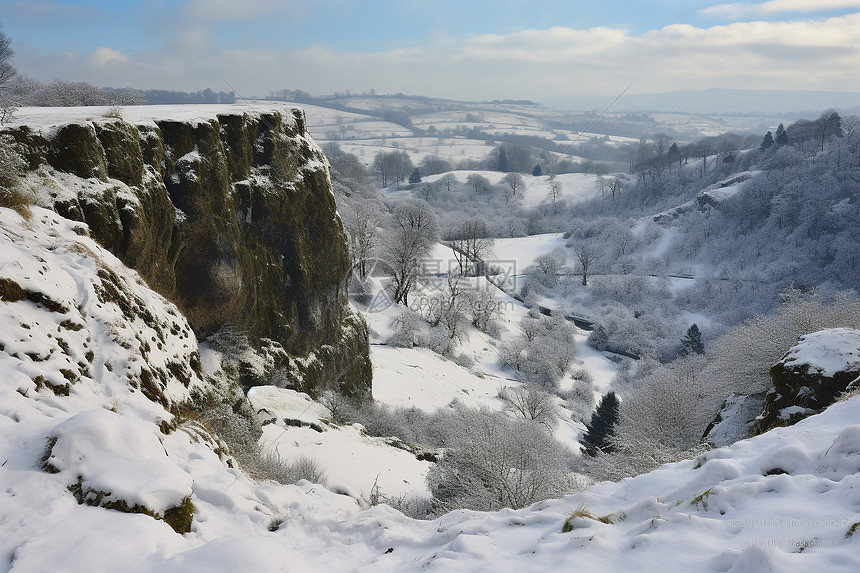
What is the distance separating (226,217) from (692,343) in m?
49.5

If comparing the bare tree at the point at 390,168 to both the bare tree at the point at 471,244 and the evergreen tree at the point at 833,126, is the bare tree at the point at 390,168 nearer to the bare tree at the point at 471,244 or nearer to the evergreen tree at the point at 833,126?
the bare tree at the point at 471,244

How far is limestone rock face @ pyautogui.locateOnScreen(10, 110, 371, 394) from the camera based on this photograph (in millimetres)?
11625

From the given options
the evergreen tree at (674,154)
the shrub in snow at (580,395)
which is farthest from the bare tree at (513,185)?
the shrub in snow at (580,395)

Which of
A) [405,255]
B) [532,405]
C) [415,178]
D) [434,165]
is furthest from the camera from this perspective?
[434,165]

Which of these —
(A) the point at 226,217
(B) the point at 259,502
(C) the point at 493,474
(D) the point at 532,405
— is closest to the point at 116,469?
(B) the point at 259,502

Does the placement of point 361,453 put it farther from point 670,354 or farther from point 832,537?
point 670,354

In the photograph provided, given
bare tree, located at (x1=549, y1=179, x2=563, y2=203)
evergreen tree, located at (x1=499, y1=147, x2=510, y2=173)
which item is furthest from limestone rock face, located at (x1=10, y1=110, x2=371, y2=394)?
evergreen tree, located at (x1=499, y1=147, x2=510, y2=173)

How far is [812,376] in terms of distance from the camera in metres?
11.8

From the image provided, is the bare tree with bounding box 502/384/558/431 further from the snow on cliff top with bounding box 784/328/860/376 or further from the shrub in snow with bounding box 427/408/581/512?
the snow on cliff top with bounding box 784/328/860/376

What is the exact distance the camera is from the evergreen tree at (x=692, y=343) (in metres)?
50.2

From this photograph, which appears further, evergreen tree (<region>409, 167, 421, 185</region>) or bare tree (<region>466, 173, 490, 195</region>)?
evergreen tree (<region>409, 167, 421, 185</region>)

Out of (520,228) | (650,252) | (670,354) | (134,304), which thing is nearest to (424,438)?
(134,304)

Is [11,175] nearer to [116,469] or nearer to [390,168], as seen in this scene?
[116,469]

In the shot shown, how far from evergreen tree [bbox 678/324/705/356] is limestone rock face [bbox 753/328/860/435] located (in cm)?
4097
